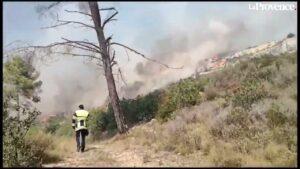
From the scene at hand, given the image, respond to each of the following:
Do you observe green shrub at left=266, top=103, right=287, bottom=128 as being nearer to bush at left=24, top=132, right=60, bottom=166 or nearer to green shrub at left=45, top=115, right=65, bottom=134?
bush at left=24, top=132, right=60, bottom=166


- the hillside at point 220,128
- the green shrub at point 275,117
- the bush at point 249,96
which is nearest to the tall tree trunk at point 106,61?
the hillside at point 220,128

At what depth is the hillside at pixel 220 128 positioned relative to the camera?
45.9 feet

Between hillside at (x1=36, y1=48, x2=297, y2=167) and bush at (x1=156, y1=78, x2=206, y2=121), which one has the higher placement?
bush at (x1=156, y1=78, x2=206, y2=121)

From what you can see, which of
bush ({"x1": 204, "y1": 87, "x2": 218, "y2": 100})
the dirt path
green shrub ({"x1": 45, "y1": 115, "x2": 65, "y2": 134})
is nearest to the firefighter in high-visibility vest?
the dirt path

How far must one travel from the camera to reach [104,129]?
27.1 meters

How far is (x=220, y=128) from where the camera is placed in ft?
54.6

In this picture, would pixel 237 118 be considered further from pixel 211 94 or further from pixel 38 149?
pixel 211 94

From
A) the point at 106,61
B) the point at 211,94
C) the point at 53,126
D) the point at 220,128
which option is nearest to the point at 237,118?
the point at 220,128

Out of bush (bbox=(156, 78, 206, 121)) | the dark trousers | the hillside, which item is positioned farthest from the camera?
bush (bbox=(156, 78, 206, 121))

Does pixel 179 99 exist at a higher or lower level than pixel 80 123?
higher

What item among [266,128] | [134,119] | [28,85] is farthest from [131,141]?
[28,85]

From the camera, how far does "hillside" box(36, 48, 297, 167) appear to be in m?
14.0

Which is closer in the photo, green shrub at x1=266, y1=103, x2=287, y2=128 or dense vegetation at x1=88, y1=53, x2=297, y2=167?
dense vegetation at x1=88, y1=53, x2=297, y2=167

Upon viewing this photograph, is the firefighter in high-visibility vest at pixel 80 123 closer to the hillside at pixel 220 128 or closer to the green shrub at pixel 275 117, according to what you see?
the hillside at pixel 220 128
